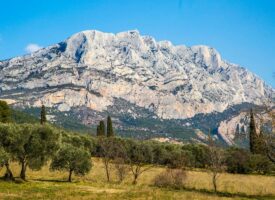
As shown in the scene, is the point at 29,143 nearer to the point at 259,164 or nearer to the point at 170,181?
the point at 170,181

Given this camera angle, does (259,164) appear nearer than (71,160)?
No

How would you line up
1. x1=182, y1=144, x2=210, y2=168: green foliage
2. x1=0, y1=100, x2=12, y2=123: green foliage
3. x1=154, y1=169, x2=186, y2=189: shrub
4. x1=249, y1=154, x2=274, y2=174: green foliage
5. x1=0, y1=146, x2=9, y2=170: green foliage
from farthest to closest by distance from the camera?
1. x1=182, y1=144, x2=210, y2=168: green foliage
2. x1=0, y1=100, x2=12, y2=123: green foliage
3. x1=249, y1=154, x2=274, y2=174: green foliage
4. x1=154, y1=169, x2=186, y2=189: shrub
5. x1=0, y1=146, x2=9, y2=170: green foliage

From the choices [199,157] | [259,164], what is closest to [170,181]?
[259,164]

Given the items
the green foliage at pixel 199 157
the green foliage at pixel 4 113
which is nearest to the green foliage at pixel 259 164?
the green foliage at pixel 199 157

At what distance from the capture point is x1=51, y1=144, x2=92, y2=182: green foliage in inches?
2734

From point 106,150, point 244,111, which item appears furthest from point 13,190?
point 106,150

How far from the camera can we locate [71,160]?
69500 millimetres

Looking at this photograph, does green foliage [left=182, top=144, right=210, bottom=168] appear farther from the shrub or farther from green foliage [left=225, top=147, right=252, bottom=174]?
the shrub

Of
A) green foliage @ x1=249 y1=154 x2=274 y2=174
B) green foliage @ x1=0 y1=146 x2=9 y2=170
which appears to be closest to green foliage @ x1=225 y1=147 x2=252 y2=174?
green foliage @ x1=249 y1=154 x2=274 y2=174

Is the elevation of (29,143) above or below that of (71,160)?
above

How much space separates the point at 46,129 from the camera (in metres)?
64.1

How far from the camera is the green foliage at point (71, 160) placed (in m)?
69.4

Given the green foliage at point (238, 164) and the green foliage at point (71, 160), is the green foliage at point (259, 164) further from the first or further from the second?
the green foliage at point (71, 160)

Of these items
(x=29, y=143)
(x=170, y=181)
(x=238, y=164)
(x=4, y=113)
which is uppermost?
(x=4, y=113)
